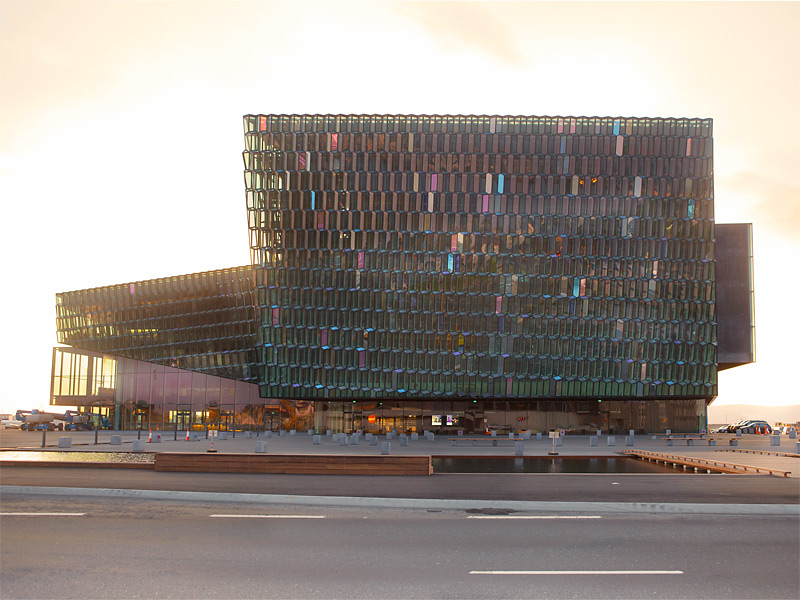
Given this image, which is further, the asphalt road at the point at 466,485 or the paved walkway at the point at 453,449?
the paved walkway at the point at 453,449

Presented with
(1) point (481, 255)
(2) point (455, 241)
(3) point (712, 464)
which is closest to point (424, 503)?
(3) point (712, 464)

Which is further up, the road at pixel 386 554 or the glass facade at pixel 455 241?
the glass facade at pixel 455 241

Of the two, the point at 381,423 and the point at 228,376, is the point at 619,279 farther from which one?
the point at 228,376

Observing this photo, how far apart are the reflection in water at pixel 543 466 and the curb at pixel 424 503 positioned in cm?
1147

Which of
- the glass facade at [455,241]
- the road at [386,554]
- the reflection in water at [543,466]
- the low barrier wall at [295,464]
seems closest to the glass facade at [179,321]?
the glass facade at [455,241]

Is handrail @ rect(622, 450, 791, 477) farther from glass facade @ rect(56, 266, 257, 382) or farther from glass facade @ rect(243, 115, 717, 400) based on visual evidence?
glass facade @ rect(56, 266, 257, 382)

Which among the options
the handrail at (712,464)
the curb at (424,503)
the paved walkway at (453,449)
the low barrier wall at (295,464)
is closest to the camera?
the curb at (424,503)

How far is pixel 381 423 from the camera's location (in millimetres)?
82125

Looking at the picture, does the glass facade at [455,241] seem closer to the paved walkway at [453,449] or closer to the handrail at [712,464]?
the paved walkway at [453,449]

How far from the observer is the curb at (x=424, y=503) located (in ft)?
48.2

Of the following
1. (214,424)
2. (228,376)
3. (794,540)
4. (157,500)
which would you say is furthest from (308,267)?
(794,540)

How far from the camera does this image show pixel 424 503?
1542 cm

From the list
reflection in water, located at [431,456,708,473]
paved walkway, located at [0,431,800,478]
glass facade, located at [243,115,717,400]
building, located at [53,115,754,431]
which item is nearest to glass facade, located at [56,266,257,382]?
building, located at [53,115,754,431]

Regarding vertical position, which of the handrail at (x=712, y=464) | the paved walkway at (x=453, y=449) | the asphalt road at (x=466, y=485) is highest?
the asphalt road at (x=466, y=485)
